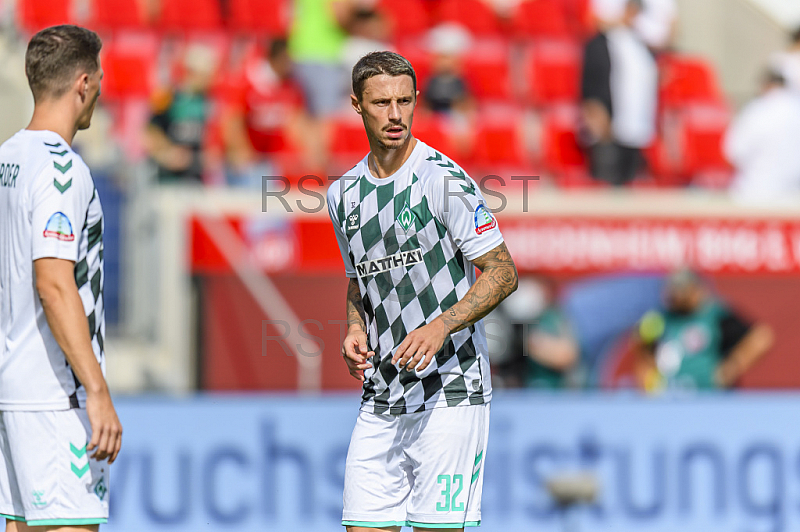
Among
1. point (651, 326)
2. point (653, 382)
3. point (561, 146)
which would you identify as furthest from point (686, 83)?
point (653, 382)

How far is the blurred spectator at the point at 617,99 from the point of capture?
29.4ft

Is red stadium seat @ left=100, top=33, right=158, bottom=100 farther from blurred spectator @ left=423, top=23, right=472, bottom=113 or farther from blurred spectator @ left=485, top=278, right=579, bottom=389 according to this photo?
blurred spectator @ left=485, top=278, right=579, bottom=389

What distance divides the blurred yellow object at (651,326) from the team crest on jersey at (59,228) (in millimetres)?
5738

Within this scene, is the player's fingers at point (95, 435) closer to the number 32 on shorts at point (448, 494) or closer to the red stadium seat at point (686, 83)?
the number 32 on shorts at point (448, 494)

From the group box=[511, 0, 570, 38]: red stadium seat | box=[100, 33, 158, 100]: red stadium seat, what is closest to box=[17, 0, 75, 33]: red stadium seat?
box=[100, 33, 158, 100]: red stadium seat

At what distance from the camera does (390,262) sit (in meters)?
3.18

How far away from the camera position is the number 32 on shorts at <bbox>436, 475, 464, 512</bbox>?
314cm

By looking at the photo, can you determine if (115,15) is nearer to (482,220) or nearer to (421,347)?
(482,220)

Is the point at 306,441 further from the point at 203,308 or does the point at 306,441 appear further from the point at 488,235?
the point at 488,235

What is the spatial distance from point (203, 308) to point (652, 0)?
19.8 feet

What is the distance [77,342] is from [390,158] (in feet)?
3.73

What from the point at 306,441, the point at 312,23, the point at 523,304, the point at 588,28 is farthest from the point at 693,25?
the point at 306,441

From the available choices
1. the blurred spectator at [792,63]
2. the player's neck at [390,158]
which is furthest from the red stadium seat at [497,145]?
the player's neck at [390,158]

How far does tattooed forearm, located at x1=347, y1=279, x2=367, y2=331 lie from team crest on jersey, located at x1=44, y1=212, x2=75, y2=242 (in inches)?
37.7
